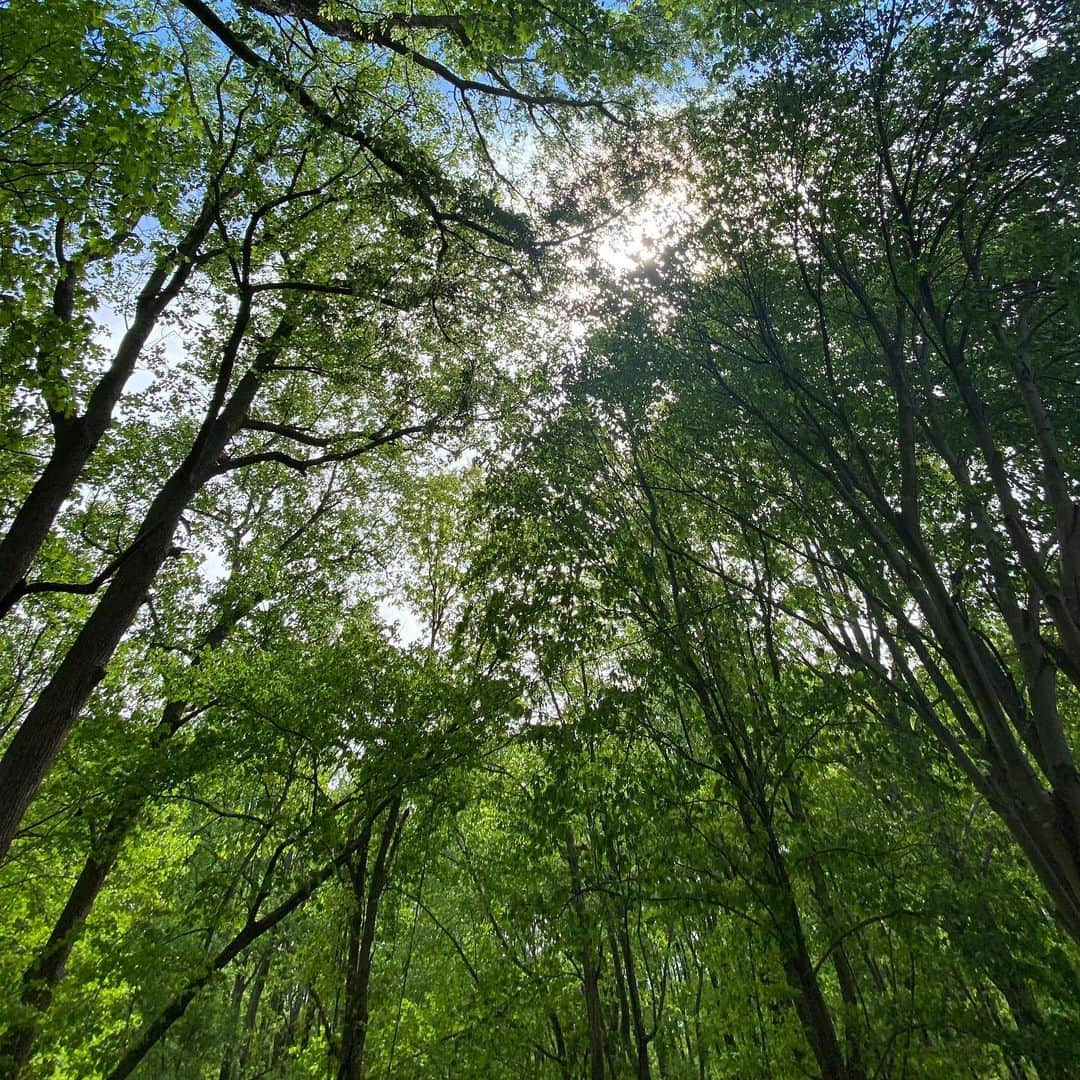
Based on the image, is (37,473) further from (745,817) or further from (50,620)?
(745,817)

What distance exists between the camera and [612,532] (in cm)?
691

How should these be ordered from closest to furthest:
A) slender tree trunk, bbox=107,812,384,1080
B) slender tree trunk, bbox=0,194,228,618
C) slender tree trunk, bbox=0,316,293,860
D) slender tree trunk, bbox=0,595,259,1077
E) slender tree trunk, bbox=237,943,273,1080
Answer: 1. slender tree trunk, bbox=0,316,293,860
2. slender tree trunk, bbox=0,194,228,618
3. slender tree trunk, bbox=107,812,384,1080
4. slender tree trunk, bbox=0,595,259,1077
5. slender tree trunk, bbox=237,943,273,1080

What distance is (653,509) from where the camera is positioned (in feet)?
23.0

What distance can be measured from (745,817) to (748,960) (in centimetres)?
306

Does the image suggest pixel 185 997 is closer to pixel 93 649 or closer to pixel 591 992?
pixel 93 649

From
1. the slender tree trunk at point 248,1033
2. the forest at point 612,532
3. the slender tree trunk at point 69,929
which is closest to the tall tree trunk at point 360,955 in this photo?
the forest at point 612,532

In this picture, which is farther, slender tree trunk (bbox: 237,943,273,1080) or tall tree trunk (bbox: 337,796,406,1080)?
slender tree trunk (bbox: 237,943,273,1080)

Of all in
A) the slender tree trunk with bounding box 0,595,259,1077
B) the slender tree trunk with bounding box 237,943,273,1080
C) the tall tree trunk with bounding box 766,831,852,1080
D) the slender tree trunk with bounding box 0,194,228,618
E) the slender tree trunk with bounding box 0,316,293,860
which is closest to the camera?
the tall tree trunk with bounding box 766,831,852,1080

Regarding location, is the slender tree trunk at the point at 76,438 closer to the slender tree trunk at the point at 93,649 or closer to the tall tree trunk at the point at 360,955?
the slender tree trunk at the point at 93,649

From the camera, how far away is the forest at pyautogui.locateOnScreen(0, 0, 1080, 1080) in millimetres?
4809

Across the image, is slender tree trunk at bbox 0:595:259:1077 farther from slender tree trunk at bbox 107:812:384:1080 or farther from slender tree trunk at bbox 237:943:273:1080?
slender tree trunk at bbox 237:943:273:1080

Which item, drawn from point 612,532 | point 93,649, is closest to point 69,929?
point 93,649

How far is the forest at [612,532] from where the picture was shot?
4.81 metres

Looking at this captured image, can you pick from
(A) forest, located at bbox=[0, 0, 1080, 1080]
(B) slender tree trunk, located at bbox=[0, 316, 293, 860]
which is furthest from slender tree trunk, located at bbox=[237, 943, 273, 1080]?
(B) slender tree trunk, located at bbox=[0, 316, 293, 860]
